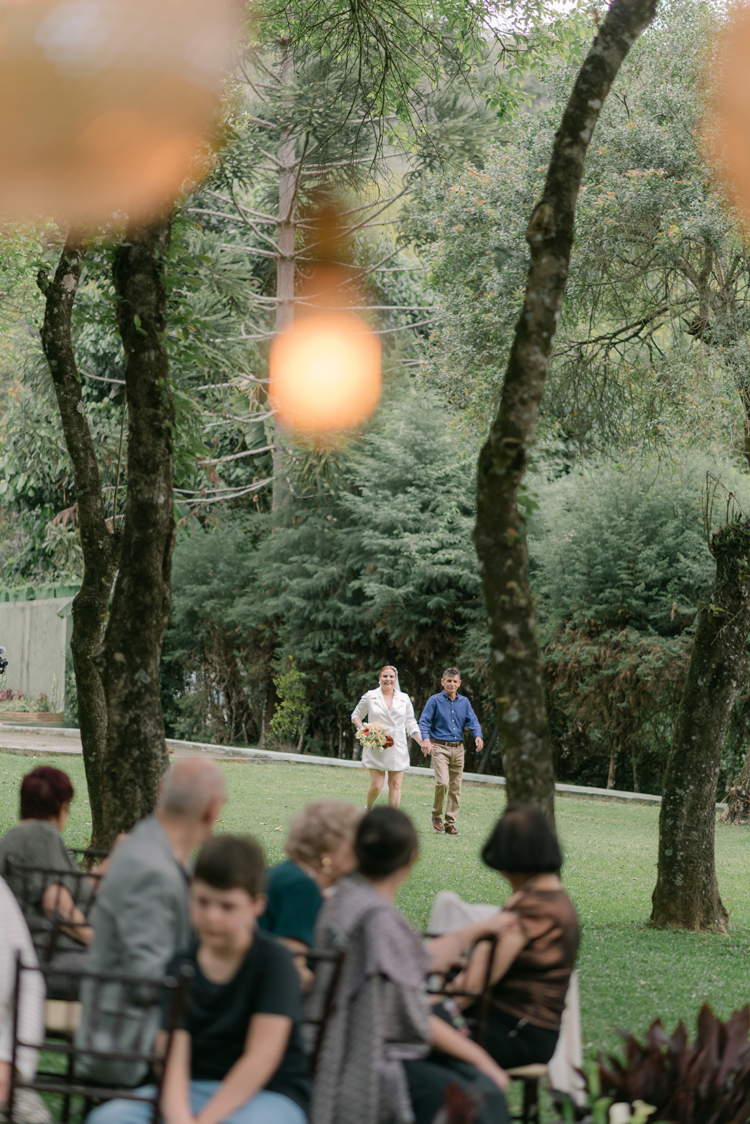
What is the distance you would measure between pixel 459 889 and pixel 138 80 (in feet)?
22.3

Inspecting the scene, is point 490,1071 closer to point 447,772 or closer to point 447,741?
point 447,772

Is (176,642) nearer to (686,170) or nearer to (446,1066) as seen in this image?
(686,170)

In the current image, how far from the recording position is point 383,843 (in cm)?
320

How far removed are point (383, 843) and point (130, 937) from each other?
0.74 m

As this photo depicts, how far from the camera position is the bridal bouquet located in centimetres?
1227

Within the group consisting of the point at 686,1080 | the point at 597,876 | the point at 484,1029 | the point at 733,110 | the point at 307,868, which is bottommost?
the point at 597,876

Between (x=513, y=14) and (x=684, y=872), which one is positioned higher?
(x=513, y=14)

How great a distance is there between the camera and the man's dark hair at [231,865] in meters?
2.90

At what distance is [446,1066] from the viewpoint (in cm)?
340

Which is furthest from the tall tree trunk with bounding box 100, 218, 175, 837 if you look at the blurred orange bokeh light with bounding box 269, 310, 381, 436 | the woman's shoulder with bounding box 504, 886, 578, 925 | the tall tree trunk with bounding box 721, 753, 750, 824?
the blurred orange bokeh light with bounding box 269, 310, 381, 436

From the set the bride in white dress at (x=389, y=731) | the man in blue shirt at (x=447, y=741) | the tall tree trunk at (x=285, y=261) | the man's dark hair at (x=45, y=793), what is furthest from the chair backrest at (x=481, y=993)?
the tall tree trunk at (x=285, y=261)

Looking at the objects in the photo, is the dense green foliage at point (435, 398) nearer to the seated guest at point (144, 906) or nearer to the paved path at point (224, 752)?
the paved path at point (224, 752)

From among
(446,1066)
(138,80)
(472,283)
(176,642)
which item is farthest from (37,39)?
(176,642)

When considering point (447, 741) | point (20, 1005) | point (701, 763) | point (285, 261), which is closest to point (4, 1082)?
point (20, 1005)
